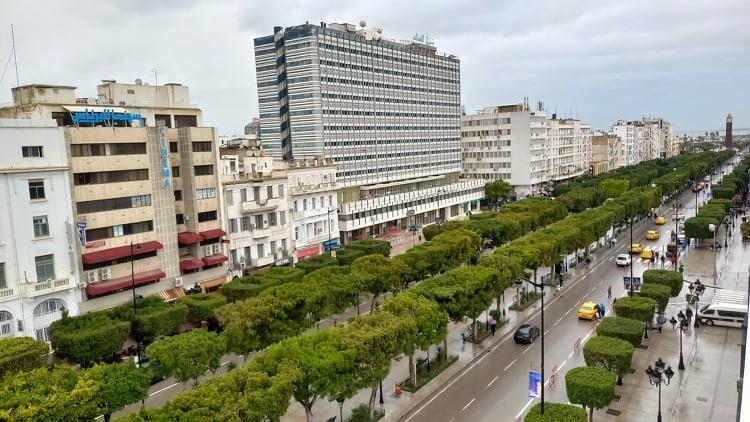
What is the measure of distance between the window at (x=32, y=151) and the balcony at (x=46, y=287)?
10.4 m

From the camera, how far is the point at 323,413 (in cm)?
3559

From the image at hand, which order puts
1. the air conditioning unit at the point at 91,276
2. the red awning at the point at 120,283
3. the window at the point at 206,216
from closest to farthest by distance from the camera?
the red awning at the point at 120,283
the air conditioning unit at the point at 91,276
the window at the point at 206,216

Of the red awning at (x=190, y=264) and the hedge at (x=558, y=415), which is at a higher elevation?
the red awning at (x=190, y=264)

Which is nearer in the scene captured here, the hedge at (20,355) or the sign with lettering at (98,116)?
the hedge at (20,355)

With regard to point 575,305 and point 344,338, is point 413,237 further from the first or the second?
point 344,338

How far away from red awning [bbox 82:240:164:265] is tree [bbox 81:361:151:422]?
20939 millimetres

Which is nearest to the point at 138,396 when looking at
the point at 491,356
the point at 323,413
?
the point at 323,413

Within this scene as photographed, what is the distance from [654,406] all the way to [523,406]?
7.96 metres

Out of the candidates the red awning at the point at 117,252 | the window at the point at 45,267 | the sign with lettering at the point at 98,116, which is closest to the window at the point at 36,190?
the window at the point at 45,267

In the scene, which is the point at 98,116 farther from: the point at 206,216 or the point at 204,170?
the point at 206,216

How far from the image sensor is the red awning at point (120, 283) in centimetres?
4925

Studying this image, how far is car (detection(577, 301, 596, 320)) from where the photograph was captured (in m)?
52.0

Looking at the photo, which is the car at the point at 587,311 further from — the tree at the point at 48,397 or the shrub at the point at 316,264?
the tree at the point at 48,397

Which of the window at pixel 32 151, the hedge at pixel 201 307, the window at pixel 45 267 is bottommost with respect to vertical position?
the hedge at pixel 201 307
